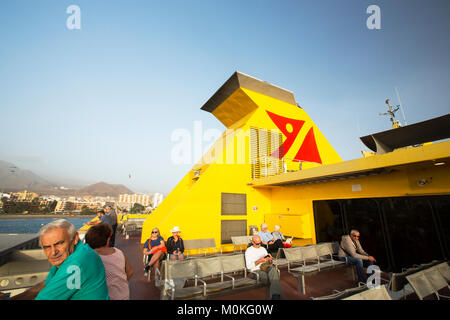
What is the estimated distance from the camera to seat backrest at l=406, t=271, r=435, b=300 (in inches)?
111

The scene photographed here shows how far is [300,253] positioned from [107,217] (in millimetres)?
5844

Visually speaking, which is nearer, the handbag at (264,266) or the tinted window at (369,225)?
the handbag at (264,266)

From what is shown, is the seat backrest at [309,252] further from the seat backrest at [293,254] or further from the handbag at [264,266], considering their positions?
the handbag at [264,266]

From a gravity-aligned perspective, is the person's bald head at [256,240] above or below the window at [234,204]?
below

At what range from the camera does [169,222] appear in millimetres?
7297

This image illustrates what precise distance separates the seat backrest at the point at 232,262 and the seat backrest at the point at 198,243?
10.3 feet

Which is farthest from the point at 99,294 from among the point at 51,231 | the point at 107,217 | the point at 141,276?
the point at 107,217

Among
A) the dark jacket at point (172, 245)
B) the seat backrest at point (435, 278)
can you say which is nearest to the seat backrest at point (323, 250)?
the seat backrest at point (435, 278)

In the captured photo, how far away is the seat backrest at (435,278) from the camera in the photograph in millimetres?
3176

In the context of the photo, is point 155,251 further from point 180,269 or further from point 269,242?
point 269,242

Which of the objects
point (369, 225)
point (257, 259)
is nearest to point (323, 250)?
point (369, 225)

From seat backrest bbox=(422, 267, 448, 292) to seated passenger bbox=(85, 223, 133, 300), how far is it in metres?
4.45

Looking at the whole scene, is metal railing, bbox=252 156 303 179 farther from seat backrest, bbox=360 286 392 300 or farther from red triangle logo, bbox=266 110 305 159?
seat backrest, bbox=360 286 392 300
